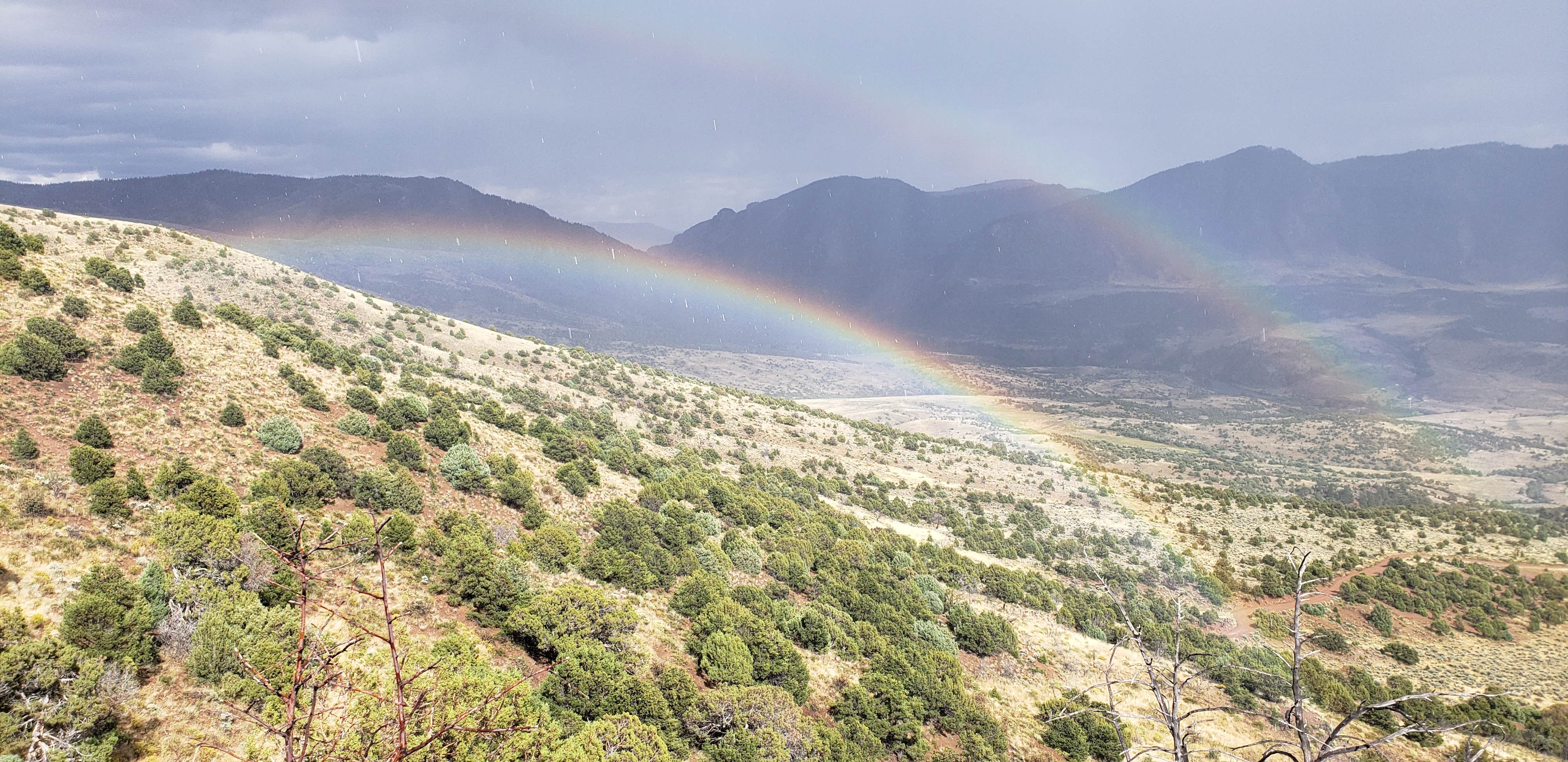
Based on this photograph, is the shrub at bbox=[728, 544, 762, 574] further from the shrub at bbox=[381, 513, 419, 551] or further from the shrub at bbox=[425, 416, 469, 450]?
the shrub at bbox=[425, 416, 469, 450]

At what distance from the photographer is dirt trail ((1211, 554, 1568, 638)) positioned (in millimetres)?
27484

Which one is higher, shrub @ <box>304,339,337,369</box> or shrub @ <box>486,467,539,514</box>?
shrub @ <box>304,339,337,369</box>

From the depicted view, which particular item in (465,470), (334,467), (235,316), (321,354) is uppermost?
(235,316)

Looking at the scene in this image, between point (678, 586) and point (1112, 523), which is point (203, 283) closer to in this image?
point (678, 586)

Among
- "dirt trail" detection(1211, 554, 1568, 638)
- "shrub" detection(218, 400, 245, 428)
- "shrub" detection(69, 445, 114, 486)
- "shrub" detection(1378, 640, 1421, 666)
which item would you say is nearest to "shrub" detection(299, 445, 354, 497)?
"shrub" detection(218, 400, 245, 428)

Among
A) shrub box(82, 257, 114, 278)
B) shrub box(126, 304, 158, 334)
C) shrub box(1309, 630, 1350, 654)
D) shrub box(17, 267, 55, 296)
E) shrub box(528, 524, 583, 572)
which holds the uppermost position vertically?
shrub box(82, 257, 114, 278)

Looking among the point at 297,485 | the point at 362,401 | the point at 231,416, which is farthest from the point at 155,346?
the point at 297,485

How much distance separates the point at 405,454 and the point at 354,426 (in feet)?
6.53

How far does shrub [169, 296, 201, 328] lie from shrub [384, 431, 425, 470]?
26.3 ft

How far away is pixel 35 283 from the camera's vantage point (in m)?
18.0

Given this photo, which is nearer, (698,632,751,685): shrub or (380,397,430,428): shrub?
(698,632,751,685): shrub

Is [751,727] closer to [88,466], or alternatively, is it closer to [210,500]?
[210,500]

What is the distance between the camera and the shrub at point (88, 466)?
1247 centimetres

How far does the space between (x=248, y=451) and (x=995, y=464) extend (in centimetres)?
4900
